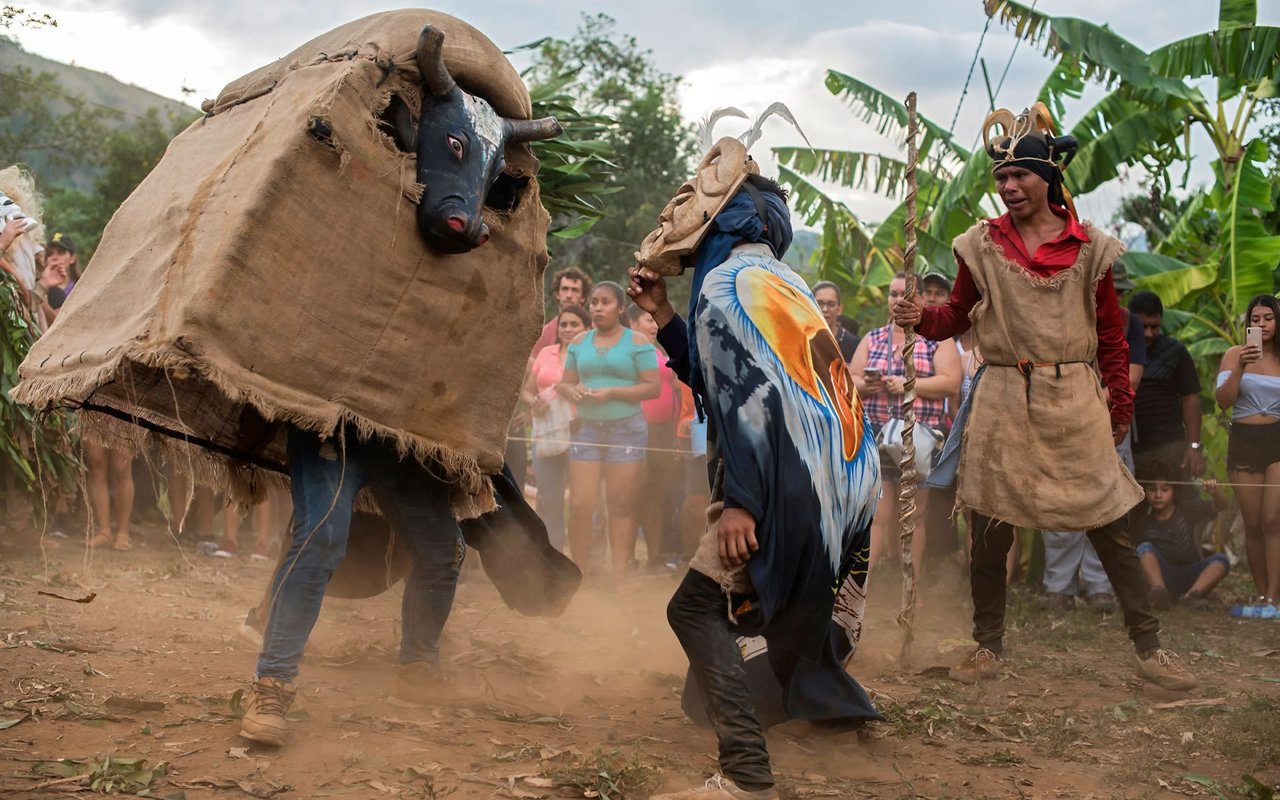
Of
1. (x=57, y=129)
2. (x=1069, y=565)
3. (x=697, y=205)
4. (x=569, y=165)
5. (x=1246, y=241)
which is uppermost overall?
(x=57, y=129)

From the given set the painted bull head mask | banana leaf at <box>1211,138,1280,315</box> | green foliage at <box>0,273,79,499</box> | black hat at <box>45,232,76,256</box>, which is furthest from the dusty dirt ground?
banana leaf at <box>1211,138,1280,315</box>

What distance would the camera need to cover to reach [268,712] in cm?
432

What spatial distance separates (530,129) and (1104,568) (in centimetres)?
344

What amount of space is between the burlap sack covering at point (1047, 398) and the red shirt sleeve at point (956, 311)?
0.26 ft

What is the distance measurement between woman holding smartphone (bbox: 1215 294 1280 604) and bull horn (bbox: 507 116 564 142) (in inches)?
207

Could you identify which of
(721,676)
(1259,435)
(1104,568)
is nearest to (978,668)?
(1104,568)

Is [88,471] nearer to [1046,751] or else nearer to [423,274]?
[423,274]

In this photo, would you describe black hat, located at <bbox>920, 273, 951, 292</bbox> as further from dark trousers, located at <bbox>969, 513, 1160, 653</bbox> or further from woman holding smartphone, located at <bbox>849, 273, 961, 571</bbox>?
dark trousers, located at <bbox>969, 513, 1160, 653</bbox>

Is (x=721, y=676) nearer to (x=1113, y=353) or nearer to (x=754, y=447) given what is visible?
(x=754, y=447)

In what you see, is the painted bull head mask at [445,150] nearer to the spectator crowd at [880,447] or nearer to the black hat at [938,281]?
the spectator crowd at [880,447]

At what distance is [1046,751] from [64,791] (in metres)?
3.47

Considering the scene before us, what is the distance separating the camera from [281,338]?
4.29m

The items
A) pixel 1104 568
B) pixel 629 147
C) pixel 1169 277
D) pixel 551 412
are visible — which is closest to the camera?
pixel 1104 568

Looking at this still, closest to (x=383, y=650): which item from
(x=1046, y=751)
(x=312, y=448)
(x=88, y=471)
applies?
(x=312, y=448)
